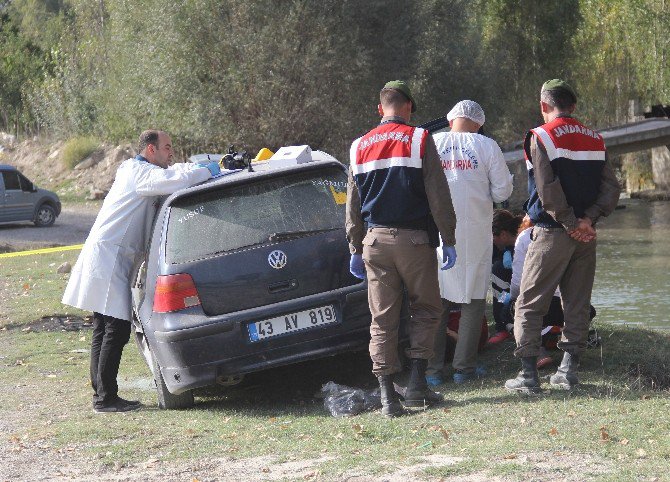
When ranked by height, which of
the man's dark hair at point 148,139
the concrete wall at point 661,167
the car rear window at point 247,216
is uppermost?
the man's dark hair at point 148,139

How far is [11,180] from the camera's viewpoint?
3206 centimetres

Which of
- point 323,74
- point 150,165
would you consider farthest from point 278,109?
point 150,165

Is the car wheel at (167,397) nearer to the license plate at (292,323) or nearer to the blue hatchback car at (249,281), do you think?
the blue hatchback car at (249,281)

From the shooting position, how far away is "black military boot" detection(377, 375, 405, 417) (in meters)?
6.97

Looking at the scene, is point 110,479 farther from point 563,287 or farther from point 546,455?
point 563,287

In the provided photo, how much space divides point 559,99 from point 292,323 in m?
2.26

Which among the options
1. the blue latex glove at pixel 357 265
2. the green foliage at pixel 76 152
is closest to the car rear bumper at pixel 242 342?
the blue latex glove at pixel 357 265

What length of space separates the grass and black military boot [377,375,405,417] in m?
0.08

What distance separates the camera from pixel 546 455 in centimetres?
561

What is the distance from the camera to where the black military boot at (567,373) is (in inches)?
288

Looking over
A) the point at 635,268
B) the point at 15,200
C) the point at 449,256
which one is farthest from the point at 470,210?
the point at 15,200

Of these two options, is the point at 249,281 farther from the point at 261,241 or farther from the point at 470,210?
the point at 470,210

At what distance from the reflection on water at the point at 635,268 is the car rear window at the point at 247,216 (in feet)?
26.8

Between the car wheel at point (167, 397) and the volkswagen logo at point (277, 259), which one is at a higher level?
the volkswagen logo at point (277, 259)
